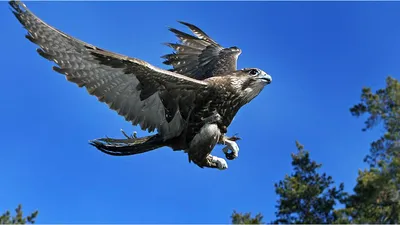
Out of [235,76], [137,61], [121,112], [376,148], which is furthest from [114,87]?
[376,148]

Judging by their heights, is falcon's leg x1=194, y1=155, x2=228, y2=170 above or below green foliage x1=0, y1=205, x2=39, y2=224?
below

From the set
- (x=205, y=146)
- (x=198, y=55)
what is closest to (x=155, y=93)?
(x=205, y=146)

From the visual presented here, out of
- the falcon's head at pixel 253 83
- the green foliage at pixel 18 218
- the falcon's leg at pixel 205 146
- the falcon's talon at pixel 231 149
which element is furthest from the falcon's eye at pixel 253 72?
the green foliage at pixel 18 218

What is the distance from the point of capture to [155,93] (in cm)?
622

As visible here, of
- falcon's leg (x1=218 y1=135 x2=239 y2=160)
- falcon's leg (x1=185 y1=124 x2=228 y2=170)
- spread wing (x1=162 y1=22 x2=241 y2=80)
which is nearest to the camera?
falcon's leg (x1=185 y1=124 x2=228 y2=170)

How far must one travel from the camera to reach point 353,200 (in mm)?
23750

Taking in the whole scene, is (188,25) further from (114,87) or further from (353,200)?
(353,200)

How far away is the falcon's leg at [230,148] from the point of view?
6312 millimetres

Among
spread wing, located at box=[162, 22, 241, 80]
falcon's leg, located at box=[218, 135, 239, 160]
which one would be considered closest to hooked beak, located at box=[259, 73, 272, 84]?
falcon's leg, located at box=[218, 135, 239, 160]

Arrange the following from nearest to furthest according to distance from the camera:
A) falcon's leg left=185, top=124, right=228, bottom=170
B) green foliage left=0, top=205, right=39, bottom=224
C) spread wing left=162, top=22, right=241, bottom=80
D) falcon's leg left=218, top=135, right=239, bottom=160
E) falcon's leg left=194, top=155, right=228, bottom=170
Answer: falcon's leg left=185, top=124, right=228, bottom=170 → falcon's leg left=194, top=155, right=228, bottom=170 → falcon's leg left=218, top=135, right=239, bottom=160 → spread wing left=162, top=22, right=241, bottom=80 → green foliage left=0, top=205, right=39, bottom=224

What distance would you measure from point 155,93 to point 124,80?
39 cm

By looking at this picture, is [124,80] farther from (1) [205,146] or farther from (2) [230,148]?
(2) [230,148]

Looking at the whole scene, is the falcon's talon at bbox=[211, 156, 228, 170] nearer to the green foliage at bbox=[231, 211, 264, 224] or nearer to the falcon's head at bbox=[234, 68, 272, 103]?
the falcon's head at bbox=[234, 68, 272, 103]

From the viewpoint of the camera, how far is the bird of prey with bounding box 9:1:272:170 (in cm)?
583
